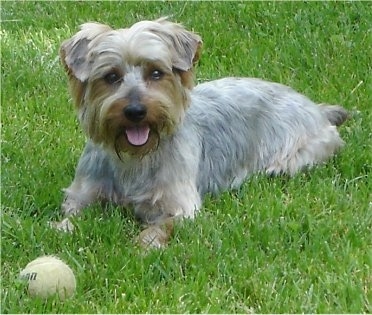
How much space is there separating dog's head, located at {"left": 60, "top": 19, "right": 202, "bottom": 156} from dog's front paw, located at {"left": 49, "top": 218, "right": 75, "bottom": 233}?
557 mm

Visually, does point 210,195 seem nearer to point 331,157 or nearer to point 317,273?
point 331,157

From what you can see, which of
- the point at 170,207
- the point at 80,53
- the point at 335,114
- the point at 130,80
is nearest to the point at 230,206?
the point at 170,207

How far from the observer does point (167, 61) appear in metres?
5.75

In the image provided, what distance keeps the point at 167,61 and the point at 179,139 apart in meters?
0.63

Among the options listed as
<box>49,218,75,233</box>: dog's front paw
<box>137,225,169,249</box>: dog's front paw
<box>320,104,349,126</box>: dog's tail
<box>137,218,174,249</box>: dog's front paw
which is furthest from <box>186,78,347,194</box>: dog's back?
<box>49,218,75,233</box>: dog's front paw

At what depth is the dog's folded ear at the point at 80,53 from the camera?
5.78 metres

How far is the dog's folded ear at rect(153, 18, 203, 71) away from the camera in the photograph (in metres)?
5.84

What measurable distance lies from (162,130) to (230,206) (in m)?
0.70

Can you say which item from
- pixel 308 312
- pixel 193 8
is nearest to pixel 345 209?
pixel 308 312

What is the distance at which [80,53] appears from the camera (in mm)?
5801

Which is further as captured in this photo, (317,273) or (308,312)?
(317,273)

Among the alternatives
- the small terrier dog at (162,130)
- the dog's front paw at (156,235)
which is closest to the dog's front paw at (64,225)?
the small terrier dog at (162,130)

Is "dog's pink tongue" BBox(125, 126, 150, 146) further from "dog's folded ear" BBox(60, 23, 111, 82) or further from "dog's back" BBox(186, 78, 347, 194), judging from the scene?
"dog's back" BBox(186, 78, 347, 194)

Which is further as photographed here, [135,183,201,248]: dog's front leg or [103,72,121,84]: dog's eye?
[135,183,201,248]: dog's front leg
